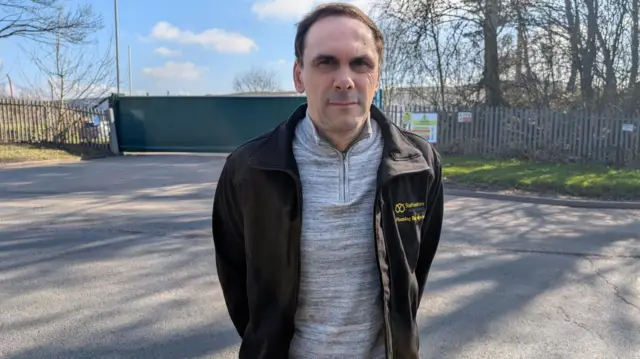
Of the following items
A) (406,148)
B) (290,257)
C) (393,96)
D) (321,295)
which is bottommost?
(321,295)

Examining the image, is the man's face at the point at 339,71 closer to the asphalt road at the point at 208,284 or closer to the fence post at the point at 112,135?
the asphalt road at the point at 208,284

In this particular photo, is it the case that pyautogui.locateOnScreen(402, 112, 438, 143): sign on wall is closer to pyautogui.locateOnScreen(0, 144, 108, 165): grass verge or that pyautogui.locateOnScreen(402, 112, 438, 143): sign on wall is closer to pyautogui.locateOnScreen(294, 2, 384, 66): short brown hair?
pyautogui.locateOnScreen(0, 144, 108, 165): grass verge

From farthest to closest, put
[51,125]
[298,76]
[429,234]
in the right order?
[51,125]
[429,234]
[298,76]

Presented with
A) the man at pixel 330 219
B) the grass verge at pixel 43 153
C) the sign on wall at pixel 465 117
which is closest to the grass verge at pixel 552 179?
the sign on wall at pixel 465 117

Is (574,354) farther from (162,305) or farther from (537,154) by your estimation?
(537,154)

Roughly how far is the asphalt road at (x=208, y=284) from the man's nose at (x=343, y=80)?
265 cm

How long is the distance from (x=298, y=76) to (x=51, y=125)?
69.8 feet

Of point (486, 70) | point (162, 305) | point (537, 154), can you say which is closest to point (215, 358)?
Answer: point (162, 305)

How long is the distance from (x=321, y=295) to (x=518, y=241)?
6.01 m

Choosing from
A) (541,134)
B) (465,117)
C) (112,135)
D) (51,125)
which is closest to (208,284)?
(465,117)

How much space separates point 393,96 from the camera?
70.5 ft

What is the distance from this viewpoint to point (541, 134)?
56.0 ft

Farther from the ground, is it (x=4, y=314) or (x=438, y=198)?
(x=438, y=198)

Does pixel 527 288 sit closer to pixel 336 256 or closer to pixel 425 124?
pixel 336 256
